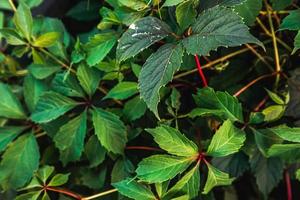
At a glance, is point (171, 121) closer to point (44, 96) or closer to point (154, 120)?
point (154, 120)

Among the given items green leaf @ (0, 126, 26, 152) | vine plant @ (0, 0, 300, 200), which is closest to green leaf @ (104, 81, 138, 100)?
vine plant @ (0, 0, 300, 200)

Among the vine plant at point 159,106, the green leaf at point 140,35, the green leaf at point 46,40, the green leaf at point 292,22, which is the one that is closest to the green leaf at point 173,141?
the vine plant at point 159,106

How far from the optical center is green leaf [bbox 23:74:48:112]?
95cm

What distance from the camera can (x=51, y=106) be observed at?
862mm

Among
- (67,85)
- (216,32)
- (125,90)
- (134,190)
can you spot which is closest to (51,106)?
(67,85)

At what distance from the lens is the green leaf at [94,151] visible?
0.84 m

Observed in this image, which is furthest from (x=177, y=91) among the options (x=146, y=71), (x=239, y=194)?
(x=239, y=194)

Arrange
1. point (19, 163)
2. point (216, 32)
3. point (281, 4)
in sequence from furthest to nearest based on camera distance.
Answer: point (19, 163) < point (281, 4) < point (216, 32)

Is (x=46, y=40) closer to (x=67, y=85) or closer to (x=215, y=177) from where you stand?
(x=67, y=85)

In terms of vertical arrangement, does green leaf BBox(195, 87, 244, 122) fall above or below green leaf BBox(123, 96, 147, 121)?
above

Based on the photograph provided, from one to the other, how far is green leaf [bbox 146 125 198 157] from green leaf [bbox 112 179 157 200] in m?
0.07

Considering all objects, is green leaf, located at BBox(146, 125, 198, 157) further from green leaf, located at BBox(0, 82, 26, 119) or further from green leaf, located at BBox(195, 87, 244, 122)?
green leaf, located at BBox(0, 82, 26, 119)

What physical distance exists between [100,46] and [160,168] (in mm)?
263

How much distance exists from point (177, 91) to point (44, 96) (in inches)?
10.5
